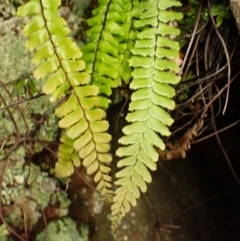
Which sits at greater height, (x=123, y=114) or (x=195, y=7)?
(x=195, y=7)

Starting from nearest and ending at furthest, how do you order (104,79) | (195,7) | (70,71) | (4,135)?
(70,71) < (104,79) < (195,7) < (4,135)

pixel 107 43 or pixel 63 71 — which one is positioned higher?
pixel 107 43

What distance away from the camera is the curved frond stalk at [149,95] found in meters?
1.47

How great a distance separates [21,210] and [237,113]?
1026 mm

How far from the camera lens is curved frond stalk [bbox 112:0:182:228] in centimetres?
147

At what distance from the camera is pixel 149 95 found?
148 cm

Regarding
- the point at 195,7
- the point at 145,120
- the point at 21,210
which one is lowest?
the point at 21,210

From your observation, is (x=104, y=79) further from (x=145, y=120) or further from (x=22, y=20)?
(x=22, y=20)

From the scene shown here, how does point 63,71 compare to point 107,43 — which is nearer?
Answer: point 63,71

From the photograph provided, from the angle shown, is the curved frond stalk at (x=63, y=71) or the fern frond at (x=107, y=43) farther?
the fern frond at (x=107, y=43)

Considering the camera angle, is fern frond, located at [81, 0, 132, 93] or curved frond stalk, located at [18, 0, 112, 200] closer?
curved frond stalk, located at [18, 0, 112, 200]

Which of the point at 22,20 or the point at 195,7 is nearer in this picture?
the point at 195,7

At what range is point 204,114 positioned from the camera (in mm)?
1896

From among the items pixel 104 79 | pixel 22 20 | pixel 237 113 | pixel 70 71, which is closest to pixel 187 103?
pixel 237 113
